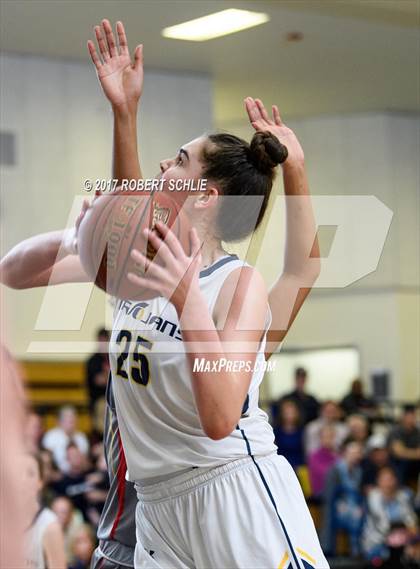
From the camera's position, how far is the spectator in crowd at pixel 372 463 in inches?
316

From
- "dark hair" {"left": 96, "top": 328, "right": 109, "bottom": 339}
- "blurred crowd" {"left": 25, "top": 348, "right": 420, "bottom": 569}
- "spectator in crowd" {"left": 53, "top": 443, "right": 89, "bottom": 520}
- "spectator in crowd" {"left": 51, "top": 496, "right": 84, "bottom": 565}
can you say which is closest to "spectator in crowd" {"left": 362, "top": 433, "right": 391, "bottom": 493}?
"blurred crowd" {"left": 25, "top": 348, "right": 420, "bottom": 569}

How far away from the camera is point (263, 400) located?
24.3 feet

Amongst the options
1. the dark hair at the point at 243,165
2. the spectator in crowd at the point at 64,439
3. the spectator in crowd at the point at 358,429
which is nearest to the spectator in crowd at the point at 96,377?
the spectator in crowd at the point at 64,439

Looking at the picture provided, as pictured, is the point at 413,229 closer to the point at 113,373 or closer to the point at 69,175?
the point at 69,175

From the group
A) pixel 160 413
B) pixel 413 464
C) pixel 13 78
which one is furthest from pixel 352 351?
pixel 160 413

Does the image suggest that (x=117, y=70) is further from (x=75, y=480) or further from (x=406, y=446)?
(x=406, y=446)

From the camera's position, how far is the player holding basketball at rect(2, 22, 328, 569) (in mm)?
2305

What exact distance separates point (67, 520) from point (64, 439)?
2.97 feet

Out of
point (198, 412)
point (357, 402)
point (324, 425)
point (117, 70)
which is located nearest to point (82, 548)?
point (324, 425)

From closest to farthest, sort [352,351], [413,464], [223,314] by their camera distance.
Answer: [223,314], [413,464], [352,351]

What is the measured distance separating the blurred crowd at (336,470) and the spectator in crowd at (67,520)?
69mm

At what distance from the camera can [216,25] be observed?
345cm

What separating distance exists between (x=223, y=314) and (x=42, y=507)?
1.66 metres

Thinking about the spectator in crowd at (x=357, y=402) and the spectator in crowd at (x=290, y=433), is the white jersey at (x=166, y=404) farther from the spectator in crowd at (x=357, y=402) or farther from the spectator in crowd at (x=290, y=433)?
the spectator in crowd at (x=357, y=402)
